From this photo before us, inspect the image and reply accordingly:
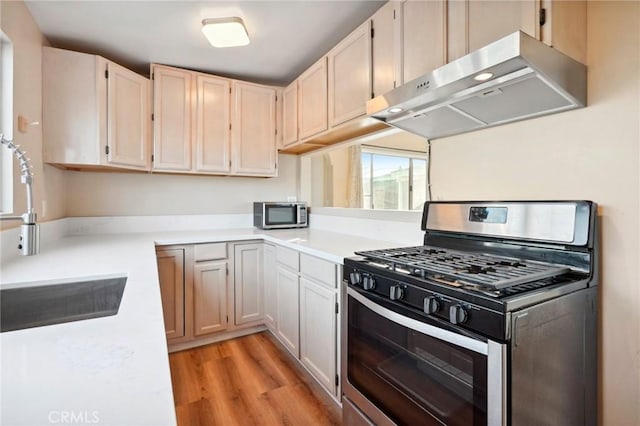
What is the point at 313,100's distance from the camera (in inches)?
97.3

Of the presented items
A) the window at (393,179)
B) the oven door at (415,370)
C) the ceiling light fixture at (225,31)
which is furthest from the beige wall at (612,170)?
the ceiling light fixture at (225,31)

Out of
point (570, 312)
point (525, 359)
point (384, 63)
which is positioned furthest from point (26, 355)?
point (384, 63)

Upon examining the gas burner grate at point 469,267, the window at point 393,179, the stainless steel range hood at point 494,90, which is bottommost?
the gas burner grate at point 469,267

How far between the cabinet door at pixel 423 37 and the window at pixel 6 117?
2059mm

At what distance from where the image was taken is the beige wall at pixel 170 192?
8.73 ft

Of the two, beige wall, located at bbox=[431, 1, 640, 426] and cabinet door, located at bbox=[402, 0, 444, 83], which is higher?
cabinet door, located at bbox=[402, 0, 444, 83]

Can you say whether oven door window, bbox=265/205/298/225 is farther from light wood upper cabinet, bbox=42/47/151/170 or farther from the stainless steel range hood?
the stainless steel range hood

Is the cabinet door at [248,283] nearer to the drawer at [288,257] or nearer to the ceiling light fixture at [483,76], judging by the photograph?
the drawer at [288,257]

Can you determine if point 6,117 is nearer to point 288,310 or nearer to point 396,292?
point 288,310

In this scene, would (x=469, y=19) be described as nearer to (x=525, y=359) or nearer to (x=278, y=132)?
(x=525, y=359)

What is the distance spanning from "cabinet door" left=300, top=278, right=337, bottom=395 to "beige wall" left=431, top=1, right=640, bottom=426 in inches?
45.1

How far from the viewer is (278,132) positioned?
304 centimetres

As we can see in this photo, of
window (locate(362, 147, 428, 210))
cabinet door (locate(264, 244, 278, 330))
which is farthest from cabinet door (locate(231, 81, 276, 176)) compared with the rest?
window (locate(362, 147, 428, 210))

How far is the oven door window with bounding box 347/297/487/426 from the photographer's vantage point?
0.97m
